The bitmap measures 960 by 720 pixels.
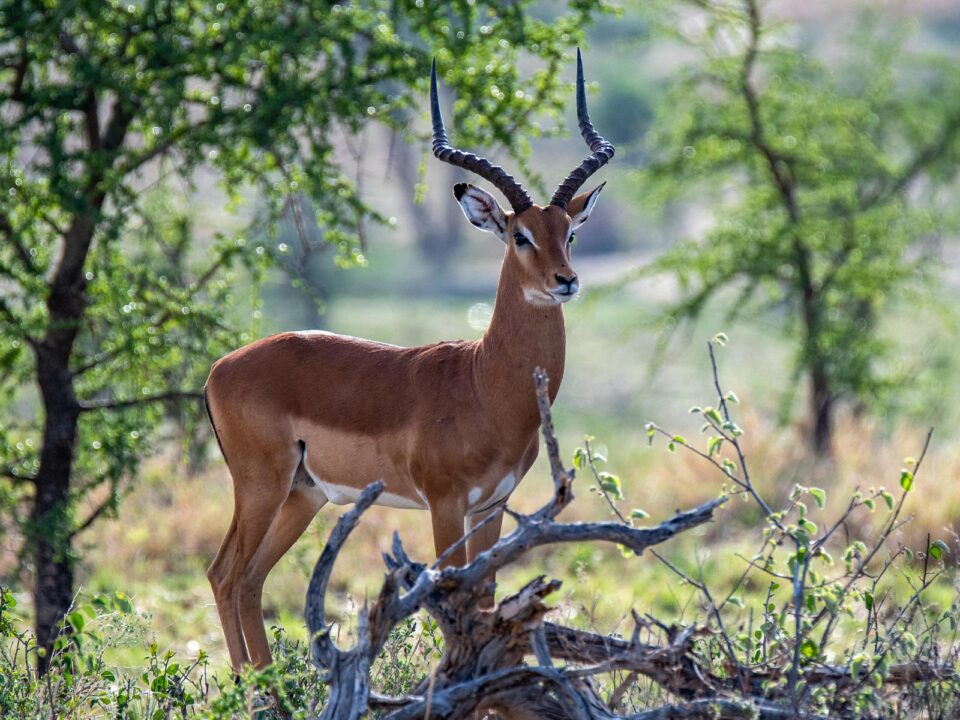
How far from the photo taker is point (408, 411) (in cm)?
576

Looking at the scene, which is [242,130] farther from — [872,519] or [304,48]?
[872,519]

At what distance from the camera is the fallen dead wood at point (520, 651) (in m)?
4.21

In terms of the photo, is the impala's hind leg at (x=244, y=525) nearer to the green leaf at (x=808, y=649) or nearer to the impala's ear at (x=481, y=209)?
the impala's ear at (x=481, y=209)

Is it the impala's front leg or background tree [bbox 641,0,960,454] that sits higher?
background tree [bbox 641,0,960,454]

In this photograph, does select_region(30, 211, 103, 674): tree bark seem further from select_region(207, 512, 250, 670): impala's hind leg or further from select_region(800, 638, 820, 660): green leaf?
select_region(800, 638, 820, 660): green leaf

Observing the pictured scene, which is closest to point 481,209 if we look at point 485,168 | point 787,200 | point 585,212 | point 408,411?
point 485,168

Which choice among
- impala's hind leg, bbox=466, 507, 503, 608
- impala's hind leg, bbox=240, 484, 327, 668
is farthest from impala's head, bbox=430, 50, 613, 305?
impala's hind leg, bbox=240, 484, 327, 668

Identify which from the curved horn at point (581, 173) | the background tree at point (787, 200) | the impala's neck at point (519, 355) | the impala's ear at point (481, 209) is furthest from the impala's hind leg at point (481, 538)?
the background tree at point (787, 200)

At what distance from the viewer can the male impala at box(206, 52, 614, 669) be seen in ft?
18.4

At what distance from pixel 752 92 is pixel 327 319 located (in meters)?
23.3

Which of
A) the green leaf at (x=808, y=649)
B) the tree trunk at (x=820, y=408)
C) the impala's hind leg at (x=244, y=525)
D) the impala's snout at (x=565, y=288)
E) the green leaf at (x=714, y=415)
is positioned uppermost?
the tree trunk at (x=820, y=408)

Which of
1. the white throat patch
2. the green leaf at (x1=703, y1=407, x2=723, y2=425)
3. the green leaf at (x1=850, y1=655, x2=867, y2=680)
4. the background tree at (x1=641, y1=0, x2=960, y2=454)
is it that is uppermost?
the background tree at (x1=641, y1=0, x2=960, y2=454)

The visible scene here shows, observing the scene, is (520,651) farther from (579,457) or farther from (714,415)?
(714,415)

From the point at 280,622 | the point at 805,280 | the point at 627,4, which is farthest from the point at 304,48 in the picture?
the point at 805,280
